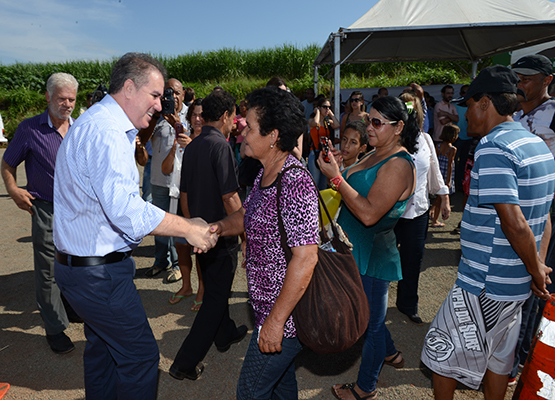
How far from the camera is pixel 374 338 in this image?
256 centimetres

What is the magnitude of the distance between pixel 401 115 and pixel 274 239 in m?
1.41

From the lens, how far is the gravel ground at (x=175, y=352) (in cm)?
287

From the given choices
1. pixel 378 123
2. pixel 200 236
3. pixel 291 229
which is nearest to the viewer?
pixel 291 229

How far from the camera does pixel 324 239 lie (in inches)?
72.4

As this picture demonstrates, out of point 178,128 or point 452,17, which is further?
point 452,17

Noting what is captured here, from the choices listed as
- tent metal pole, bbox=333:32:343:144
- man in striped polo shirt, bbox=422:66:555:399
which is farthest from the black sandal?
tent metal pole, bbox=333:32:343:144

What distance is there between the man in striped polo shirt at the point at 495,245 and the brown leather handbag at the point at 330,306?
695 mm

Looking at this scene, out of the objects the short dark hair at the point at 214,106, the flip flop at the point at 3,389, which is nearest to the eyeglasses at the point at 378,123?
the short dark hair at the point at 214,106

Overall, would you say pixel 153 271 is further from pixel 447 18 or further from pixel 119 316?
pixel 447 18

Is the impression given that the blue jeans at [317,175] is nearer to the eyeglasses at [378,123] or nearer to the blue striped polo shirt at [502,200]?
the eyeglasses at [378,123]

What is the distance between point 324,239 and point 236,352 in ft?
6.67

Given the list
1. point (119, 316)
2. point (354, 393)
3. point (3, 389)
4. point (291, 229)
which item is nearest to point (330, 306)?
point (291, 229)

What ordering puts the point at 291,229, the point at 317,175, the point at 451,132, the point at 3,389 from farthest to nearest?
1. the point at 317,175
2. the point at 451,132
3. the point at 3,389
4. the point at 291,229

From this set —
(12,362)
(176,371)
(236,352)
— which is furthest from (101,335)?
(12,362)
